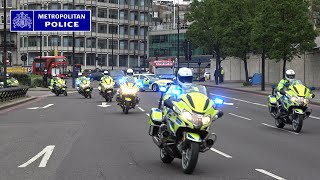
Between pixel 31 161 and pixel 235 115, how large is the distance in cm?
1272

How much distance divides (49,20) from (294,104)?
29.5m

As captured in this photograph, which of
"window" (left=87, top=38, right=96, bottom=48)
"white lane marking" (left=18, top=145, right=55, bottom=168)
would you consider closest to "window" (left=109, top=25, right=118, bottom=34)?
"window" (left=87, top=38, right=96, bottom=48)

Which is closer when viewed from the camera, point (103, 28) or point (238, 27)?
point (238, 27)

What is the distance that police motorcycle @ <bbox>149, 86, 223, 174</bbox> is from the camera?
27.4 ft

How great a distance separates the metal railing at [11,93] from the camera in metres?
27.7

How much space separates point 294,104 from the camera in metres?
15.2

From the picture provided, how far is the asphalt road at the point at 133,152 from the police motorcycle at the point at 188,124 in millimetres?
385

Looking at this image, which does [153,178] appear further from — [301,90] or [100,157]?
[301,90]

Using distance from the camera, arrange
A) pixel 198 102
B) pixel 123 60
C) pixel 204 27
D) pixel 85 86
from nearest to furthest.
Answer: pixel 198 102
pixel 85 86
pixel 204 27
pixel 123 60

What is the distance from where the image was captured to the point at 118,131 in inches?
604

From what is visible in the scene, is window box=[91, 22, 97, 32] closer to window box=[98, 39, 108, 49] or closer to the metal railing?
window box=[98, 39, 108, 49]

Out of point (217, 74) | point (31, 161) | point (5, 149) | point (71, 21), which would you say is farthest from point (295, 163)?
point (217, 74)

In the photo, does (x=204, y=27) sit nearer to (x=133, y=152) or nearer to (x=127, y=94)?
(x=127, y=94)

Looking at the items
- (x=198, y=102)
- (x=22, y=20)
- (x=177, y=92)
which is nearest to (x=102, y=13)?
(x=22, y=20)
